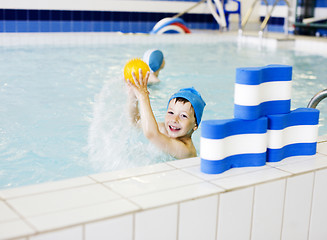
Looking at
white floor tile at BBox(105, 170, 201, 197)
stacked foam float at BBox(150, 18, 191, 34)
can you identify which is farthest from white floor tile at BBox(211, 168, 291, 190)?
stacked foam float at BBox(150, 18, 191, 34)

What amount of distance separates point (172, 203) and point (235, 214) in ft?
1.09

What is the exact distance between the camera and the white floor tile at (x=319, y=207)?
2.28 metres

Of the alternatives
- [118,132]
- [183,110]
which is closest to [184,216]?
[183,110]

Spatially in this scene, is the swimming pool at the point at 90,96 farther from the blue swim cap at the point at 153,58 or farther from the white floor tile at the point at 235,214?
the white floor tile at the point at 235,214

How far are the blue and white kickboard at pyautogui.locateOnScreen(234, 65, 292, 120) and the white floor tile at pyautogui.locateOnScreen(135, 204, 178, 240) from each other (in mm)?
664

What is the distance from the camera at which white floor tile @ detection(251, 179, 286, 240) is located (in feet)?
6.83

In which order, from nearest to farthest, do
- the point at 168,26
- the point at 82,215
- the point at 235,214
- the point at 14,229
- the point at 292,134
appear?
1. the point at 14,229
2. the point at 82,215
3. the point at 235,214
4. the point at 292,134
5. the point at 168,26

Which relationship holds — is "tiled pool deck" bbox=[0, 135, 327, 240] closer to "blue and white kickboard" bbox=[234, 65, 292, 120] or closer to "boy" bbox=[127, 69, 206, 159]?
"blue and white kickboard" bbox=[234, 65, 292, 120]

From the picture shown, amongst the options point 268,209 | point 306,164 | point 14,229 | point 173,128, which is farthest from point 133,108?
point 14,229

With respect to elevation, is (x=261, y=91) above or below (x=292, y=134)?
above

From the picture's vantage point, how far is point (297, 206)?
2.21 meters

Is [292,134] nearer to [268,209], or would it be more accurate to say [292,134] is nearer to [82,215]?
[268,209]

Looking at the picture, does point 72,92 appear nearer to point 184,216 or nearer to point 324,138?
point 324,138

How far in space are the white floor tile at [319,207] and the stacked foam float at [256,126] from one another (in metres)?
0.21
